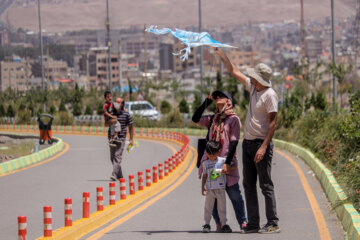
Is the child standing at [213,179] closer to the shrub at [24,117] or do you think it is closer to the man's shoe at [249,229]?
the man's shoe at [249,229]

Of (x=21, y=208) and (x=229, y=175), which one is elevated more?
(x=229, y=175)

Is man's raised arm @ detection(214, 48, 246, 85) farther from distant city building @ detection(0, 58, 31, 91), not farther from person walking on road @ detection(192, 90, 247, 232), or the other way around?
distant city building @ detection(0, 58, 31, 91)

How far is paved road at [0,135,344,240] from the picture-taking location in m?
11.1

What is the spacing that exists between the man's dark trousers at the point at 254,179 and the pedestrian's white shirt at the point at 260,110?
0.10 metres

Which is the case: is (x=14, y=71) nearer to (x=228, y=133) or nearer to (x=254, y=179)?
(x=228, y=133)

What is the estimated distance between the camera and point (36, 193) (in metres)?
16.4

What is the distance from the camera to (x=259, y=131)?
10125mm

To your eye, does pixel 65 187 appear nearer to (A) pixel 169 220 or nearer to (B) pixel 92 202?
(B) pixel 92 202

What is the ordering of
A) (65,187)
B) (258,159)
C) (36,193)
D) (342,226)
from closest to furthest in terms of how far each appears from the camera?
(258,159)
(342,226)
(36,193)
(65,187)

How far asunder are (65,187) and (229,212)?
5285mm

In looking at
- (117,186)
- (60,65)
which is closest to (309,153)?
(117,186)

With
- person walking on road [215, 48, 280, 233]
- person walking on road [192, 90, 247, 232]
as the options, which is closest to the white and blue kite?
person walking on road [215, 48, 280, 233]

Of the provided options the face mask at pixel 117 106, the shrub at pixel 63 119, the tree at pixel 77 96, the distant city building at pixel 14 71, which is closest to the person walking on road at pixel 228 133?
the face mask at pixel 117 106

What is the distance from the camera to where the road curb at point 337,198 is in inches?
393
